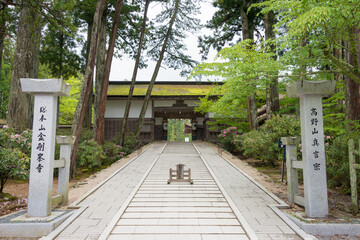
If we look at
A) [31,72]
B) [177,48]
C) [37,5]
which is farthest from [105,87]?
[177,48]

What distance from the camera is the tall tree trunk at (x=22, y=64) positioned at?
28.9 ft

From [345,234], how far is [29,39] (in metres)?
11.2

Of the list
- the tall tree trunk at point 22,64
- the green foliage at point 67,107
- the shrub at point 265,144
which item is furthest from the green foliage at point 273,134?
the green foliage at point 67,107

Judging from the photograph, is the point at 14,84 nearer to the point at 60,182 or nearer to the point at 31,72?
the point at 31,72

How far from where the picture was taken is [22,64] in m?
8.97

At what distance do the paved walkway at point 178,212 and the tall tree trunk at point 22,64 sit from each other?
4.74 metres

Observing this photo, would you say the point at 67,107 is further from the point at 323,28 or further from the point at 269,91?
the point at 323,28

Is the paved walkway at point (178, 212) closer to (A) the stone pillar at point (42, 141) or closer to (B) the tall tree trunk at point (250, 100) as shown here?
(A) the stone pillar at point (42, 141)

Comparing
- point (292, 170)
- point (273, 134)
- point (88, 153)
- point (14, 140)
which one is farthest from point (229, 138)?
point (14, 140)

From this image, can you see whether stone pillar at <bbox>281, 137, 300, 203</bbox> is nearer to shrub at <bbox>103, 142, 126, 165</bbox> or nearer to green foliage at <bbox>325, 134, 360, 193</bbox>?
green foliage at <bbox>325, 134, 360, 193</bbox>

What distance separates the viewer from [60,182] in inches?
201

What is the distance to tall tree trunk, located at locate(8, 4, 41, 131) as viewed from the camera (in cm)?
880

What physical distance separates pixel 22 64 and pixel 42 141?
6.29 metres

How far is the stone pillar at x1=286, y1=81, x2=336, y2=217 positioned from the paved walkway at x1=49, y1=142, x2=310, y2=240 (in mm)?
728
